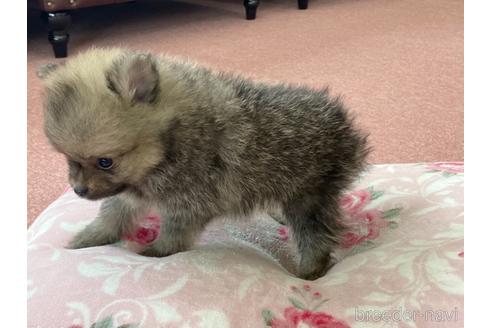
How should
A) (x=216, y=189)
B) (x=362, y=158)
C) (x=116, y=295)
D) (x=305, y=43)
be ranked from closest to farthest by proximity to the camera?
(x=116, y=295) < (x=216, y=189) < (x=362, y=158) < (x=305, y=43)

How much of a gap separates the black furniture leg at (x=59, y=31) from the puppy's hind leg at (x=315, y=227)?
1675 millimetres

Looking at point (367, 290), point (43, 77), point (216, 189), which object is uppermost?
point (43, 77)

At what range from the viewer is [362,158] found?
97 cm

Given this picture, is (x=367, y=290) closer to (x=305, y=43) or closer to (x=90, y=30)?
(x=305, y=43)

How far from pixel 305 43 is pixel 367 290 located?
72.7 inches

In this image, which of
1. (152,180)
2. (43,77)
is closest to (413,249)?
(152,180)

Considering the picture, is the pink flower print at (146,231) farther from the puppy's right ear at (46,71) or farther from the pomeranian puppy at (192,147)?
the puppy's right ear at (46,71)

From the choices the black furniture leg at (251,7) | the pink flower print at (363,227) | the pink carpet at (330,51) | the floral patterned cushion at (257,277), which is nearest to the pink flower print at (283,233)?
the floral patterned cushion at (257,277)

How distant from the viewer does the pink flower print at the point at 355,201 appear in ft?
3.38

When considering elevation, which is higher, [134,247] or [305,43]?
[305,43]

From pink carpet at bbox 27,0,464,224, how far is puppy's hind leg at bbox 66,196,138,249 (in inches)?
17.1

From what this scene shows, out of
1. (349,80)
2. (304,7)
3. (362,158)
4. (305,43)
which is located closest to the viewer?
(362,158)

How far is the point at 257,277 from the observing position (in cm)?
78

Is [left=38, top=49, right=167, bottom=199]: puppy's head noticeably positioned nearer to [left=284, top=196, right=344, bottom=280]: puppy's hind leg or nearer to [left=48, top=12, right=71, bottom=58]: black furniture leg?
[left=284, top=196, right=344, bottom=280]: puppy's hind leg
